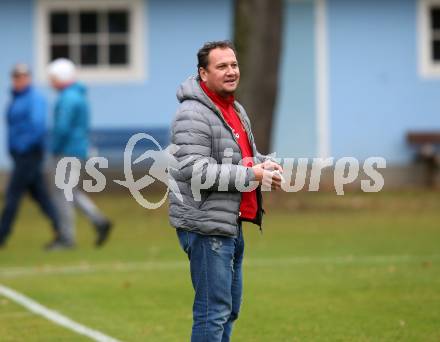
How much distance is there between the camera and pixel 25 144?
56.3 ft

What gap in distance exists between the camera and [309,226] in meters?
19.7

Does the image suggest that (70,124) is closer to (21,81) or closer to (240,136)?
(21,81)

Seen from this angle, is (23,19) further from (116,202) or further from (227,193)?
(227,193)

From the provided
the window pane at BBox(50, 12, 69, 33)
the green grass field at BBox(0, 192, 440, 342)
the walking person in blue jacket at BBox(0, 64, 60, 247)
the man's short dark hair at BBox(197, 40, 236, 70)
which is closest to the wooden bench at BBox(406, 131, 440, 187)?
the green grass field at BBox(0, 192, 440, 342)

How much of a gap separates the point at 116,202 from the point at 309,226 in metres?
5.54

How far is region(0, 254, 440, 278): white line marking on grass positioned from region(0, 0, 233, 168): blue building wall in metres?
11.7

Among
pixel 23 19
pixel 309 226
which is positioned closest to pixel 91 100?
pixel 23 19

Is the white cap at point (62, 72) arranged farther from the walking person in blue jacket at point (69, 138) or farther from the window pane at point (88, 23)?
the window pane at point (88, 23)

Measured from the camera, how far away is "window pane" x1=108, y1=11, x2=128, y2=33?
26.8 m

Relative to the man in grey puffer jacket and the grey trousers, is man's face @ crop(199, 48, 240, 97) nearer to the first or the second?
the man in grey puffer jacket

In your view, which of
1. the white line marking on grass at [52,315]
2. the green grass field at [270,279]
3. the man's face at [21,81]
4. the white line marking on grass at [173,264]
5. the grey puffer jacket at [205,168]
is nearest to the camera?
the grey puffer jacket at [205,168]

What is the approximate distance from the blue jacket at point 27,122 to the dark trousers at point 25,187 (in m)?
0.13

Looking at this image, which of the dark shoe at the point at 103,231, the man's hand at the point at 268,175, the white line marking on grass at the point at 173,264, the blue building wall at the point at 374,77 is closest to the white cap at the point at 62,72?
the dark shoe at the point at 103,231

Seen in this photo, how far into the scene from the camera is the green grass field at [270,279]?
10.3m
